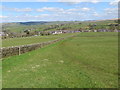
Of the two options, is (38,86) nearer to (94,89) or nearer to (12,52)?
(94,89)

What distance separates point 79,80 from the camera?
1003cm

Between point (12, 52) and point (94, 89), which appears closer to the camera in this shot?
point (94, 89)

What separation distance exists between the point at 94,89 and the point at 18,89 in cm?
365

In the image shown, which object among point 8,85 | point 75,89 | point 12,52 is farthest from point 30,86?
point 12,52

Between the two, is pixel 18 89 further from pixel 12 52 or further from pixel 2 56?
pixel 12 52

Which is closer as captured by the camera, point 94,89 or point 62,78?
point 94,89

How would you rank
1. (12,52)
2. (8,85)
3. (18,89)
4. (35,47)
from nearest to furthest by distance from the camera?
1. (18,89)
2. (8,85)
3. (12,52)
4. (35,47)

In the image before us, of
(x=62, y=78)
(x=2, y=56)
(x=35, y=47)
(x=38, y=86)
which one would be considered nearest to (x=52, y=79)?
(x=62, y=78)

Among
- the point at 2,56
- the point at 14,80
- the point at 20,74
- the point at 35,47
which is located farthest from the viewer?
the point at 35,47

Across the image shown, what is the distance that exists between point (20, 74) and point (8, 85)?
2505 mm

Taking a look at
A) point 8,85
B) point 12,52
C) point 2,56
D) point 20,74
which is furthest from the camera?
point 12,52

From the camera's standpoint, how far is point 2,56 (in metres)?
20.0

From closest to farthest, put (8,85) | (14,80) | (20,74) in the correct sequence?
(8,85), (14,80), (20,74)

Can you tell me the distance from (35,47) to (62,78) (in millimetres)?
21634
